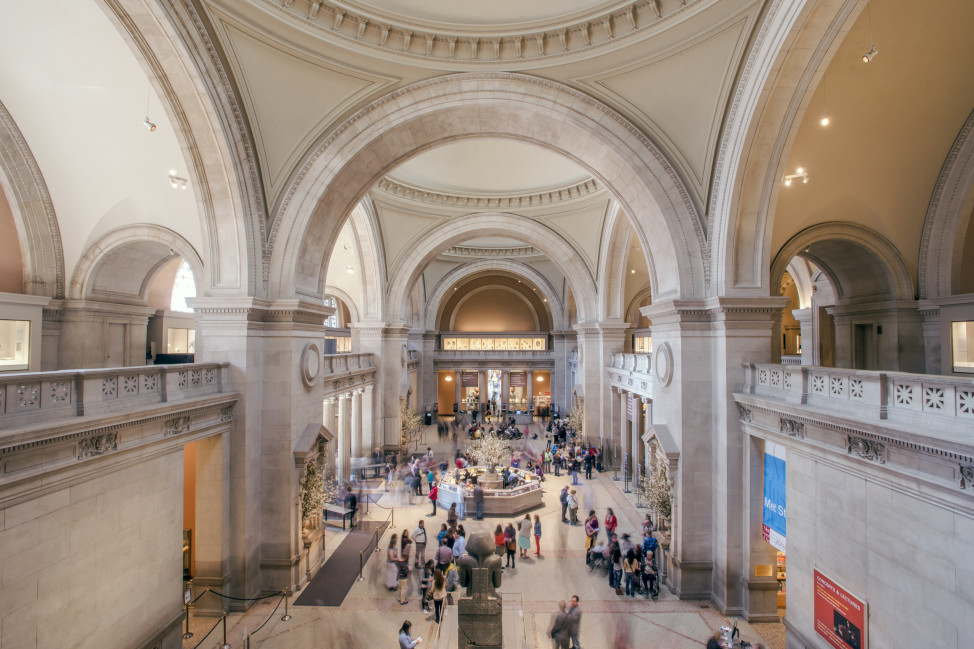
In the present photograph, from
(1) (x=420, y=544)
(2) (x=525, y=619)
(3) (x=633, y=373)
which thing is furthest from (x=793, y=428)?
(3) (x=633, y=373)

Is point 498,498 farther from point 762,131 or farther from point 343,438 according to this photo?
point 762,131

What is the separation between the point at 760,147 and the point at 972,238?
4.92 meters

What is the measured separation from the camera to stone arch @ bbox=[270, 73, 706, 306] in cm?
880

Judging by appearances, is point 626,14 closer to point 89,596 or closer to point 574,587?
point 574,587

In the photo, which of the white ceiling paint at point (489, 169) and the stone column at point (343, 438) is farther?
the white ceiling paint at point (489, 169)

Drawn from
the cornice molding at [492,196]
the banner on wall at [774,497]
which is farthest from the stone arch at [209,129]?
the banner on wall at [774,497]

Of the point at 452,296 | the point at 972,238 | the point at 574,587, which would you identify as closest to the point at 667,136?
the point at 972,238

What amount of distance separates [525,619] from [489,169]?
13.7 meters

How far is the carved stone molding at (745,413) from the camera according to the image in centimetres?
773

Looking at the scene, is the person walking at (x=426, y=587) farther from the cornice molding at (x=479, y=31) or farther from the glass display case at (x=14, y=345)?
the cornice molding at (x=479, y=31)

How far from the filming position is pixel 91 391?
548 centimetres

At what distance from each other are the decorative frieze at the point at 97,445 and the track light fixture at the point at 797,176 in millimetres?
10770

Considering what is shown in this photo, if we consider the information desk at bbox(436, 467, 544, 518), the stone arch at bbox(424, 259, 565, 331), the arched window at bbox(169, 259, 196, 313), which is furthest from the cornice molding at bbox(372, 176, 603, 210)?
the information desk at bbox(436, 467, 544, 518)

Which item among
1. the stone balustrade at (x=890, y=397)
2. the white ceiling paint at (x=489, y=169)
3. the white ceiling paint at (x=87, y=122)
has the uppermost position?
the white ceiling paint at (x=489, y=169)
